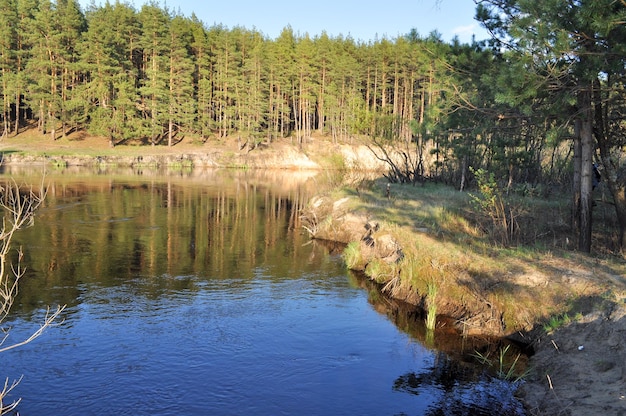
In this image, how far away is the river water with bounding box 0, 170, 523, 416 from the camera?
28.9 ft

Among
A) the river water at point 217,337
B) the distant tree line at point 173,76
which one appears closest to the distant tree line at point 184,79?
the distant tree line at point 173,76

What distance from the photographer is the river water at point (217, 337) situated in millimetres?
8812

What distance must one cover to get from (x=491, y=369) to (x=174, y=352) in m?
5.95

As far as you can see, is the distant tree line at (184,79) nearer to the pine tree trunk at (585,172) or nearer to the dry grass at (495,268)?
the dry grass at (495,268)

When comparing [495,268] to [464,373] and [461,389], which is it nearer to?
[464,373]

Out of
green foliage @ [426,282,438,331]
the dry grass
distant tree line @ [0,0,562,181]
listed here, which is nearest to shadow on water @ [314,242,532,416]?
green foliage @ [426,282,438,331]

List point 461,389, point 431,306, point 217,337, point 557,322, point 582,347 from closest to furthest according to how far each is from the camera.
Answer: point 461,389 < point 582,347 < point 557,322 < point 217,337 < point 431,306

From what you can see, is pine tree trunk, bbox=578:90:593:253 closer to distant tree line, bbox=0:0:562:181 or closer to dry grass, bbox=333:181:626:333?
dry grass, bbox=333:181:626:333

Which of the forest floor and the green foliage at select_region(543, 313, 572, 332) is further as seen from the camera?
the green foliage at select_region(543, 313, 572, 332)

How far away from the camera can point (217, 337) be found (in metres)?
11.4

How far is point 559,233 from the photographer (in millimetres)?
16266

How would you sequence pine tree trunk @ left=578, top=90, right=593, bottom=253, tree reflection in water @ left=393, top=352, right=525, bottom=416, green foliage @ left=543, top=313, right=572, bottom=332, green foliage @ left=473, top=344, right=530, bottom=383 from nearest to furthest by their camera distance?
tree reflection in water @ left=393, top=352, right=525, bottom=416, green foliage @ left=473, top=344, right=530, bottom=383, green foliage @ left=543, top=313, right=572, bottom=332, pine tree trunk @ left=578, top=90, right=593, bottom=253

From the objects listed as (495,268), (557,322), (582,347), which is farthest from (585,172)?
(582,347)

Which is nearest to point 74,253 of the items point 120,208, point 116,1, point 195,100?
point 120,208
